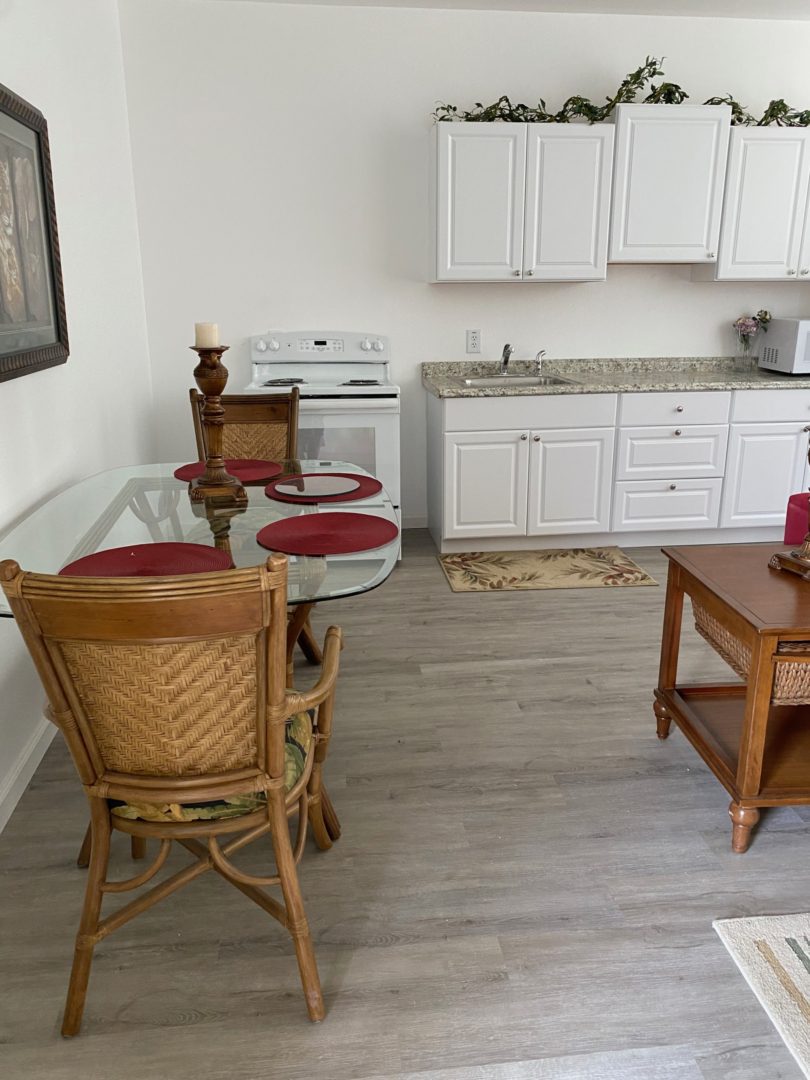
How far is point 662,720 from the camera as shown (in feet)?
7.94

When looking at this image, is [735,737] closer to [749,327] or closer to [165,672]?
[165,672]

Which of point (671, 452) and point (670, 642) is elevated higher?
point (671, 452)

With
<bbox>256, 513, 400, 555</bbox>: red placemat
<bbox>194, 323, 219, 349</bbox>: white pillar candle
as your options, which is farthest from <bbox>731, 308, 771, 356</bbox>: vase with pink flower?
<bbox>194, 323, 219, 349</bbox>: white pillar candle

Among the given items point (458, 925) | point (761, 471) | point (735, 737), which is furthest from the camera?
point (761, 471)

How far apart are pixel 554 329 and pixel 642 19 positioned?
59.1 inches

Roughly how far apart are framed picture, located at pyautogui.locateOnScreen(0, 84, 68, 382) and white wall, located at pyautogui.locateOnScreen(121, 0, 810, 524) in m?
1.49

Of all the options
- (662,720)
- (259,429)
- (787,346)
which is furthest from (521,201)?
(662,720)

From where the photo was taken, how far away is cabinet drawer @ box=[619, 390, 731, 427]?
156 inches

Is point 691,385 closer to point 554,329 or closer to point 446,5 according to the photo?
point 554,329

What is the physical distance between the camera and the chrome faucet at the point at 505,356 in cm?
421

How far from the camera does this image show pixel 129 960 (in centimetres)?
165

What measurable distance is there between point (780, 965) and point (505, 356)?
3172mm

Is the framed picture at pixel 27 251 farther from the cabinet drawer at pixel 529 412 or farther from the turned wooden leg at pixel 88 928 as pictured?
the cabinet drawer at pixel 529 412

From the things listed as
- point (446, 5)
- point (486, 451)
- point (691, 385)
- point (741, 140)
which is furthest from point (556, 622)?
point (446, 5)
